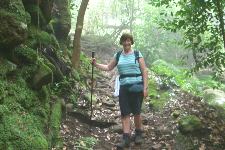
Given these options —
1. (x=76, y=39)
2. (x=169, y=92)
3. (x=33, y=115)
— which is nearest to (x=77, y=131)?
(x=33, y=115)

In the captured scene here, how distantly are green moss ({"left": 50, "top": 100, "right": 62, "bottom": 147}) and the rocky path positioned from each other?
0.27 metres

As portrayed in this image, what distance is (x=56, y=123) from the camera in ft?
22.3

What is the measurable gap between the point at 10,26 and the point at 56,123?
223cm

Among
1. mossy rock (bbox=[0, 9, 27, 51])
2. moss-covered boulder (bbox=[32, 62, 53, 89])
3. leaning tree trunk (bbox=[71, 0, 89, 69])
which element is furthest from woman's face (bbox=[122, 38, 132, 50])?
leaning tree trunk (bbox=[71, 0, 89, 69])

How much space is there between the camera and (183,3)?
29.7ft

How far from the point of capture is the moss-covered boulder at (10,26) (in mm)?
5316

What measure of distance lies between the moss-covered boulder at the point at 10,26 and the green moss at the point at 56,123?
1.78 metres

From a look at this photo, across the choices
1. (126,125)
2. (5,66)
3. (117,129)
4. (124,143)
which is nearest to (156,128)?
(117,129)

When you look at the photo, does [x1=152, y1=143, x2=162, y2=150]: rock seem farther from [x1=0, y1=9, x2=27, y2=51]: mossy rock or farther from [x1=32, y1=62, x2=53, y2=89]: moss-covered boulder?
[x1=0, y1=9, x2=27, y2=51]: mossy rock

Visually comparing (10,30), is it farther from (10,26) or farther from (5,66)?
(5,66)

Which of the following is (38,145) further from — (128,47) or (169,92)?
(169,92)

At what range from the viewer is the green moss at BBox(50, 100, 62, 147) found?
20.6 ft

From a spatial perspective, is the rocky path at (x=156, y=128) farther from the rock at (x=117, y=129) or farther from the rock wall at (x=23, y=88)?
the rock wall at (x=23, y=88)

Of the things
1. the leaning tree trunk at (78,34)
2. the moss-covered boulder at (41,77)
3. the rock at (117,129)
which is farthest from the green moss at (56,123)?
the leaning tree trunk at (78,34)
